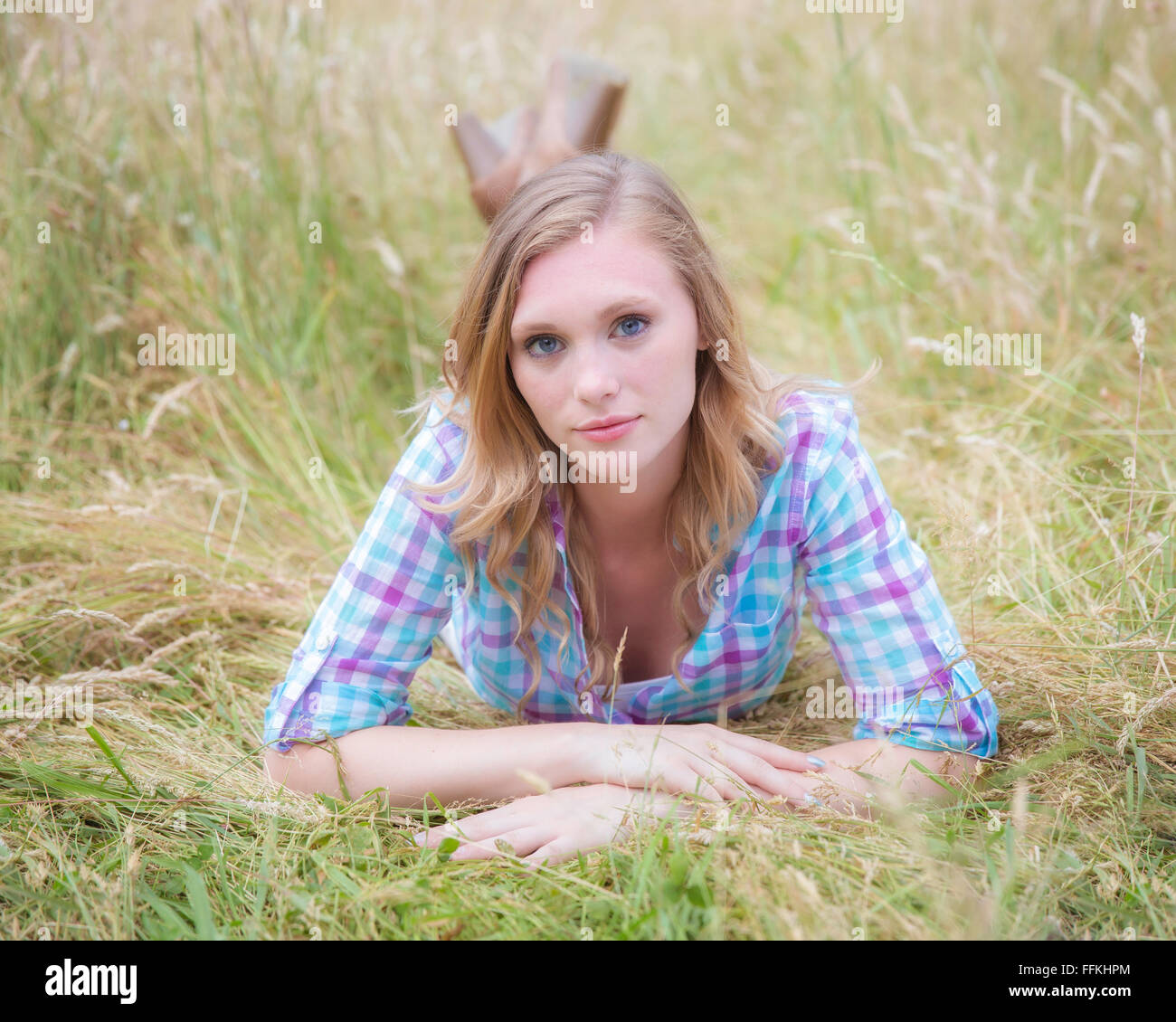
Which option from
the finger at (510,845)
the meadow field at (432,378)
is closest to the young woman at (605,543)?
the finger at (510,845)

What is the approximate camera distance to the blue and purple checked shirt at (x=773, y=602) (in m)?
1.73

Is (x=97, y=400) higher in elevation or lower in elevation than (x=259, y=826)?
higher

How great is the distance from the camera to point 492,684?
209 cm

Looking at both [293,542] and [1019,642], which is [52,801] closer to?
[293,542]

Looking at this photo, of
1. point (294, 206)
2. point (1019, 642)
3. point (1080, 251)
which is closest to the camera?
point (1019, 642)

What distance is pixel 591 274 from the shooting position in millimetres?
1611

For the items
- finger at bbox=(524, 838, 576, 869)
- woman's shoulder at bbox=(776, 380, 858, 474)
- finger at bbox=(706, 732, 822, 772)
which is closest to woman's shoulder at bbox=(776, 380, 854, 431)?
woman's shoulder at bbox=(776, 380, 858, 474)

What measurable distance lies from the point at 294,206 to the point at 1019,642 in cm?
255

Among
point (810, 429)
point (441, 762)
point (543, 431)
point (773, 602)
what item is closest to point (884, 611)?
point (773, 602)

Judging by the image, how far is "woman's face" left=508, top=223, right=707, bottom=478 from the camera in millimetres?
1603

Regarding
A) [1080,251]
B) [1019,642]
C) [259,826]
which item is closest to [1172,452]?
[1019,642]

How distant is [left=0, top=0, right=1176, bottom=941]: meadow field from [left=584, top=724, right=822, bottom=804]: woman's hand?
0.07m

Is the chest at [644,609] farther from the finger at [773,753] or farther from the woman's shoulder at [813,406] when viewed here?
the woman's shoulder at [813,406]

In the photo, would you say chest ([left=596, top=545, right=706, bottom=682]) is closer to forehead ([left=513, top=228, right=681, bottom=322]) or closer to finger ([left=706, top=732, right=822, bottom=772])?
finger ([left=706, top=732, right=822, bottom=772])
